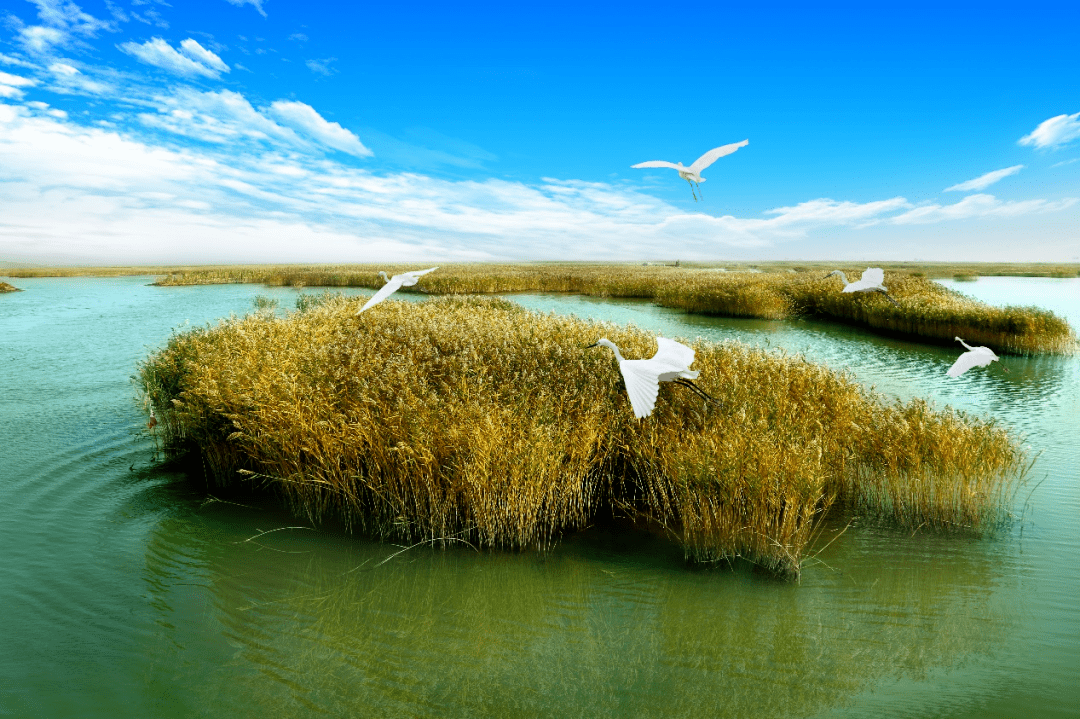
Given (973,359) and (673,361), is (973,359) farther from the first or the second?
(673,361)

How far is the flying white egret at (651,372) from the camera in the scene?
5.60 m

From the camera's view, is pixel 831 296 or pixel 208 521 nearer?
pixel 208 521

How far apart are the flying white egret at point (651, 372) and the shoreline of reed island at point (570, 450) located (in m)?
0.69

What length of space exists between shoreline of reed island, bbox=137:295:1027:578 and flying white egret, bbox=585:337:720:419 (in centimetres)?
69

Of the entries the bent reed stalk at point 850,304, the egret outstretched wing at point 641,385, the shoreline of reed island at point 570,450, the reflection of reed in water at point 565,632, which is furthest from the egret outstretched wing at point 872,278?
the egret outstretched wing at point 641,385

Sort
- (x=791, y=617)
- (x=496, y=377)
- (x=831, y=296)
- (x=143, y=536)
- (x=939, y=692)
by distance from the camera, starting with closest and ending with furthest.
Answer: (x=939, y=692) → (x=791, y=617) → (x=143, y=536) → (x=496, y=377) → (x=831, y=296)

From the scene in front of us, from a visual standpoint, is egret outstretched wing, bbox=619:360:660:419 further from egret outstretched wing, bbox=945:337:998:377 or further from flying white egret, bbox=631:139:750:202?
egret outstretched wing, bbox=945:337:998:377

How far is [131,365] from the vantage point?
15.8 metres

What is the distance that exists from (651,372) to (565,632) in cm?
253

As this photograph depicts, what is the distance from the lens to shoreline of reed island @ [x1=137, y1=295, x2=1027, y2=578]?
5680 millimetres

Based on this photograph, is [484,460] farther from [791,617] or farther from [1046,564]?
[1046,564]

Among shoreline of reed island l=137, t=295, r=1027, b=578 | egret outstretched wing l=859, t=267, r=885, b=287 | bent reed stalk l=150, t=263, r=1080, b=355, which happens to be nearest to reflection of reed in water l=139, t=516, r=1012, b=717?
shoreline of reed island l=137, t=295, r=1027, b=578

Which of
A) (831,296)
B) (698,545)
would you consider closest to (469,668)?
(698,545)

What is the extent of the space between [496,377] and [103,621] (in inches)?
178
